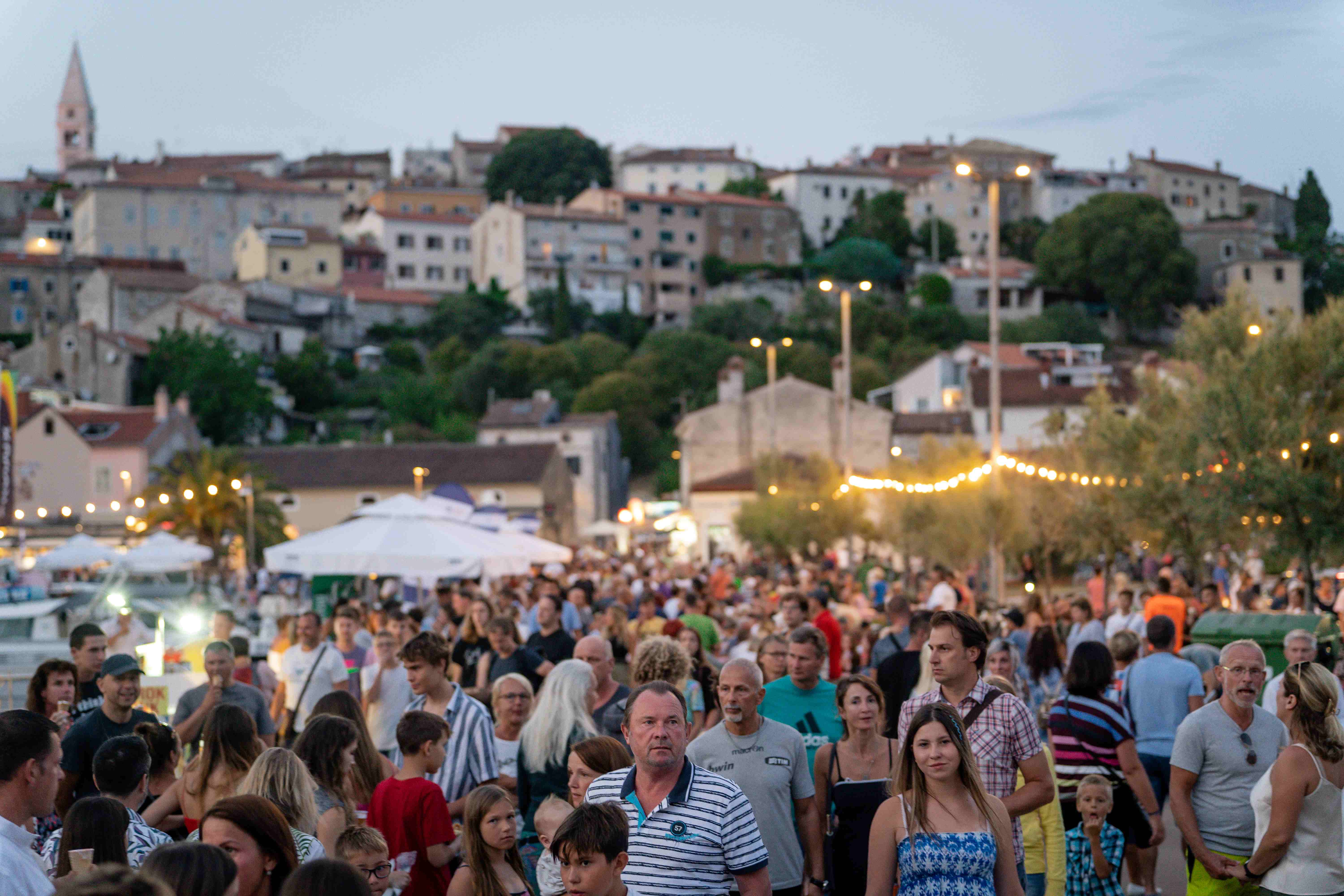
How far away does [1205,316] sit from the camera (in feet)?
107

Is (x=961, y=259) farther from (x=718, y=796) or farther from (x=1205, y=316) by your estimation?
(x=718, y=796)

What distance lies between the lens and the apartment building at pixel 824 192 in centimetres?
13325

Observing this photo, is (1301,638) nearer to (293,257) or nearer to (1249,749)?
(1249,749)

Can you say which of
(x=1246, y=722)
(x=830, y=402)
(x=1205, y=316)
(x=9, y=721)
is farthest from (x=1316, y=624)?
(x=830, y=402)

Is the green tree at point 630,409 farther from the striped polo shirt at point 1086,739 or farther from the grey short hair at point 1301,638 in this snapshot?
the striped polo shirt at point 1086,739

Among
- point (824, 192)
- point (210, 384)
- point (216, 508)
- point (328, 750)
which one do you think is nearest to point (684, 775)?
point (328, 750)

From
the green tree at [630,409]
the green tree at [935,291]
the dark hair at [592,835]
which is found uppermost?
the green tree at [935,291]

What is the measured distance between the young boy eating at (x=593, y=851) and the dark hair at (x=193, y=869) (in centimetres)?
110

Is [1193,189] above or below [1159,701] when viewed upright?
above

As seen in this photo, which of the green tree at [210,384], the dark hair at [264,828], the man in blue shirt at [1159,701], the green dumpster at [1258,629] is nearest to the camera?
the dark hair at [264,828]

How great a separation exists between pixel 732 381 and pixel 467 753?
224ft

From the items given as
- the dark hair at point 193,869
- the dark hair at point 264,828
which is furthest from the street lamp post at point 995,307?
the dark hair at point 193,869

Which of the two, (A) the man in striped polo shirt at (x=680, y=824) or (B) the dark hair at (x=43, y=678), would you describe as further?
(B) the dark hair at (x=43, y=678)

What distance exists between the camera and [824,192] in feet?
442
